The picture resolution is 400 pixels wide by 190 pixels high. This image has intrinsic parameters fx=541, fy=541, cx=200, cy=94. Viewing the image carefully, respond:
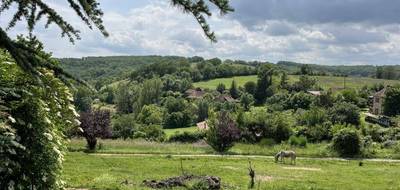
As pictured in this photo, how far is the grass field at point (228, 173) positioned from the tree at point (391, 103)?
233ft

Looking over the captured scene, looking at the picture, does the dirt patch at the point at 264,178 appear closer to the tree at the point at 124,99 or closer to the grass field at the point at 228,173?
the grass field at the point at 228,173

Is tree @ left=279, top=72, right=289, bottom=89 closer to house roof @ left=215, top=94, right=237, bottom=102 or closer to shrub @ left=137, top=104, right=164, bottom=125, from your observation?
house roof @ left=215, top=94, right=237, bottom=102

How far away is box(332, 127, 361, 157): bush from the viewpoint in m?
46.4

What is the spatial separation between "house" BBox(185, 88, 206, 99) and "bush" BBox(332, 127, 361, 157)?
313ft

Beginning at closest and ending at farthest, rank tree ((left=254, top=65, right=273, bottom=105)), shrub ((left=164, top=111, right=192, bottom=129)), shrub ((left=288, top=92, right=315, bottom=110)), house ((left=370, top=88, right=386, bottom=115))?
1. shrub ((left=164, top=111, right=192, bottom=129))
2. house ((left=370, top=88, right=386, bottom=115))
3. shrub ((left=288, top=92, right=315, bottom=110))
4. tree ((left=254, top=65, right=273, bottom=105))

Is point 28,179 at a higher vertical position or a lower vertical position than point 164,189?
higher

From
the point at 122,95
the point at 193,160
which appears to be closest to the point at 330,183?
the point at 193,160

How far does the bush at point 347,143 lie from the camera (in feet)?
152

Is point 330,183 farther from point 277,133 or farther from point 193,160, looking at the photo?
point 277,133

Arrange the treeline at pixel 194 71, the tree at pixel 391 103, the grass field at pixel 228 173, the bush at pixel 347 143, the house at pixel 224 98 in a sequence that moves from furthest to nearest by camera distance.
→ the treeline at pixel 194 71 < the house at pixel 224 98 < the tree at pixel 391 103 < the bush at pixel 347 143 < the grass field at pixel 228 173

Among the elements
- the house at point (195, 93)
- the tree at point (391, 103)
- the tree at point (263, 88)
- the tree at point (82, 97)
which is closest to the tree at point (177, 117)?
the house at point (195, 93)

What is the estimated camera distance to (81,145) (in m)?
45.8

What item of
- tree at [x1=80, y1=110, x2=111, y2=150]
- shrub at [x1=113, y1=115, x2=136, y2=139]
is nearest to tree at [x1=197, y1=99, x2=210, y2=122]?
shrub at [x1=113, y1=115, x2=136, y2=139]

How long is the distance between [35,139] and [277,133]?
179ft
